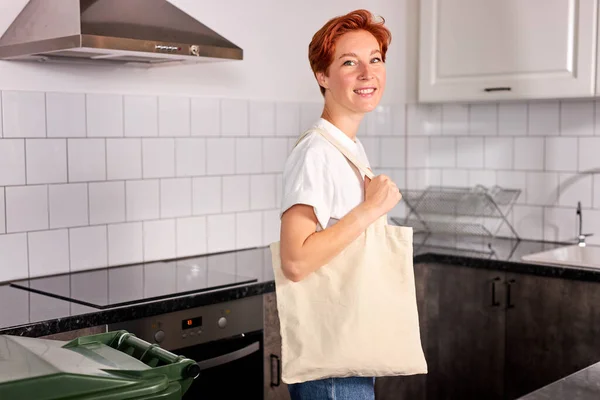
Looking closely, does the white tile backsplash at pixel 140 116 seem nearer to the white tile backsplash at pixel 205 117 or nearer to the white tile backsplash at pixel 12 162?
the white tile backsplash at pixel 205 117

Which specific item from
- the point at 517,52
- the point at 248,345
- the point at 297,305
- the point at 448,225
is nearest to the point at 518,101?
the point at 517,52

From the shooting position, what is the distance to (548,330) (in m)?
2.88

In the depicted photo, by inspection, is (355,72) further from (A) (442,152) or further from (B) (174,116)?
(A) (442,152)

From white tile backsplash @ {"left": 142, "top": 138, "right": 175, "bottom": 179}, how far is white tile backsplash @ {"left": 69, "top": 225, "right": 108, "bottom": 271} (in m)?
0.28

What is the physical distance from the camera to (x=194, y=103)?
302cm

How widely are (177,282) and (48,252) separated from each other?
0.46 metres

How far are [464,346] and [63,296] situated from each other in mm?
1572

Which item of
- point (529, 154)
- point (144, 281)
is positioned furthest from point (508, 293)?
point (144, 281)

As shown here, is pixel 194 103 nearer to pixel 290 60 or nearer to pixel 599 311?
pixel 290 60

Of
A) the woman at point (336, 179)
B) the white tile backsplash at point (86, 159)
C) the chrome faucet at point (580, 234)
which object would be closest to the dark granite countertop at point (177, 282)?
the chrome faucet at point (580, 234)

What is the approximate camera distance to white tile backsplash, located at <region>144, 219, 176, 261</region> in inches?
115

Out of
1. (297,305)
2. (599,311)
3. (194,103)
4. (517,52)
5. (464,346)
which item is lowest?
(464,346)

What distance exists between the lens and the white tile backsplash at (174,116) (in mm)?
2924

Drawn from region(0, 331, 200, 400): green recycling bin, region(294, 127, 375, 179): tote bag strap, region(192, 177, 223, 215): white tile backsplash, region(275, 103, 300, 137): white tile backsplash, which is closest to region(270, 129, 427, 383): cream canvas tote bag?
region(294, 127, 375, 179): tote bag strap
